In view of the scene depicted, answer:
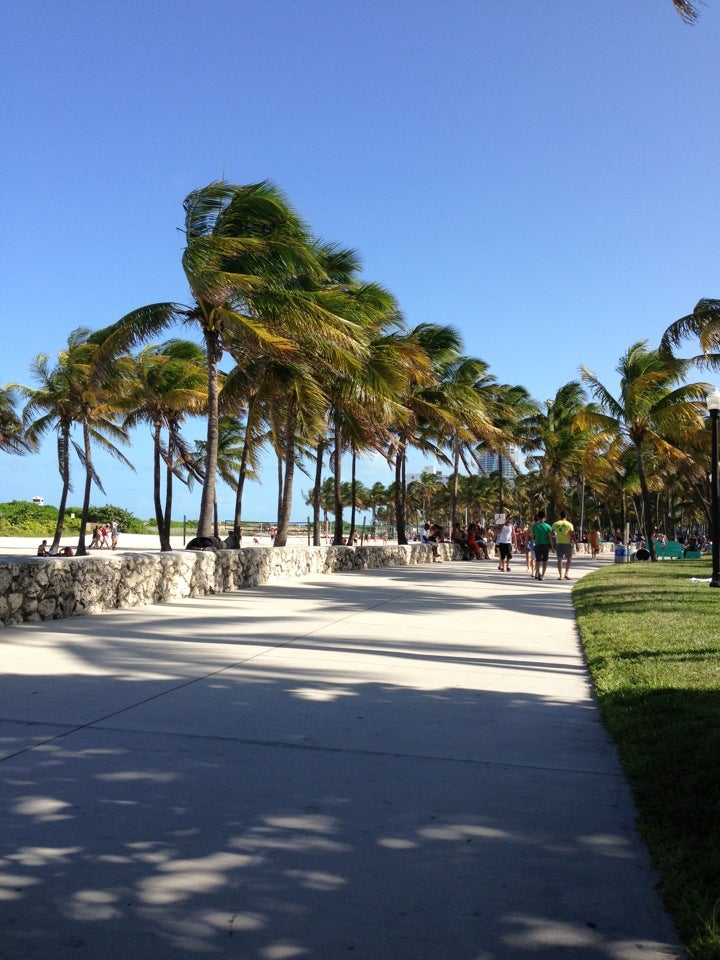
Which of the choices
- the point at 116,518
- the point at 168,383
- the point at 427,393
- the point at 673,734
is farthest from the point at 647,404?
the point at 116,518

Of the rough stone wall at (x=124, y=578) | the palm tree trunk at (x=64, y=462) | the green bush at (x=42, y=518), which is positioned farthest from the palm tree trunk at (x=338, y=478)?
the green bush at (x=42, y=518)

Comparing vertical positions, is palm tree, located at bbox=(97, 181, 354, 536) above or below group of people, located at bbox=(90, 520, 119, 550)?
above

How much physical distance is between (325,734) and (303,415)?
1694 cm

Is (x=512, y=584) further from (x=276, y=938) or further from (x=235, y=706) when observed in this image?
(x=276, y=938)

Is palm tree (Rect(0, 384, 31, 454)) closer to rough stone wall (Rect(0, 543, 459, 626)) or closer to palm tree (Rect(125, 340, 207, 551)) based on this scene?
palm tree (Rect(125, 340, 207, 551))

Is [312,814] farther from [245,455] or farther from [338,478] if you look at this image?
[338,478]

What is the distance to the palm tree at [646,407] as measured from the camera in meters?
28.2

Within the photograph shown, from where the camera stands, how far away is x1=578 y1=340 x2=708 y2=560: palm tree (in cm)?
2825

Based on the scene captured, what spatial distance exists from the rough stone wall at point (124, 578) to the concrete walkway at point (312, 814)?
2.34m

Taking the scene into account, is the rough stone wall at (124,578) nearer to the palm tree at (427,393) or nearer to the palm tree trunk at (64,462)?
the palm tree at (427,393)

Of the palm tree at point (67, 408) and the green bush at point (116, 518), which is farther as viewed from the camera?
the green bush at point (116, 518)

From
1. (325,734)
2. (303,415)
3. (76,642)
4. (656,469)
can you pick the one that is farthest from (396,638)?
(656,469)

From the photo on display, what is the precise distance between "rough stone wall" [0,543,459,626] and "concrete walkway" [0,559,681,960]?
234 cm

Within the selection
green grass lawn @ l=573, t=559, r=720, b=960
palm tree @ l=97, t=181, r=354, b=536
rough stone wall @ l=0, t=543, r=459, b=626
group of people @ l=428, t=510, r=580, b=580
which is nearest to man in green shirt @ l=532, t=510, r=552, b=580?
group of people @ l=428, t=510, r=580, b=580
